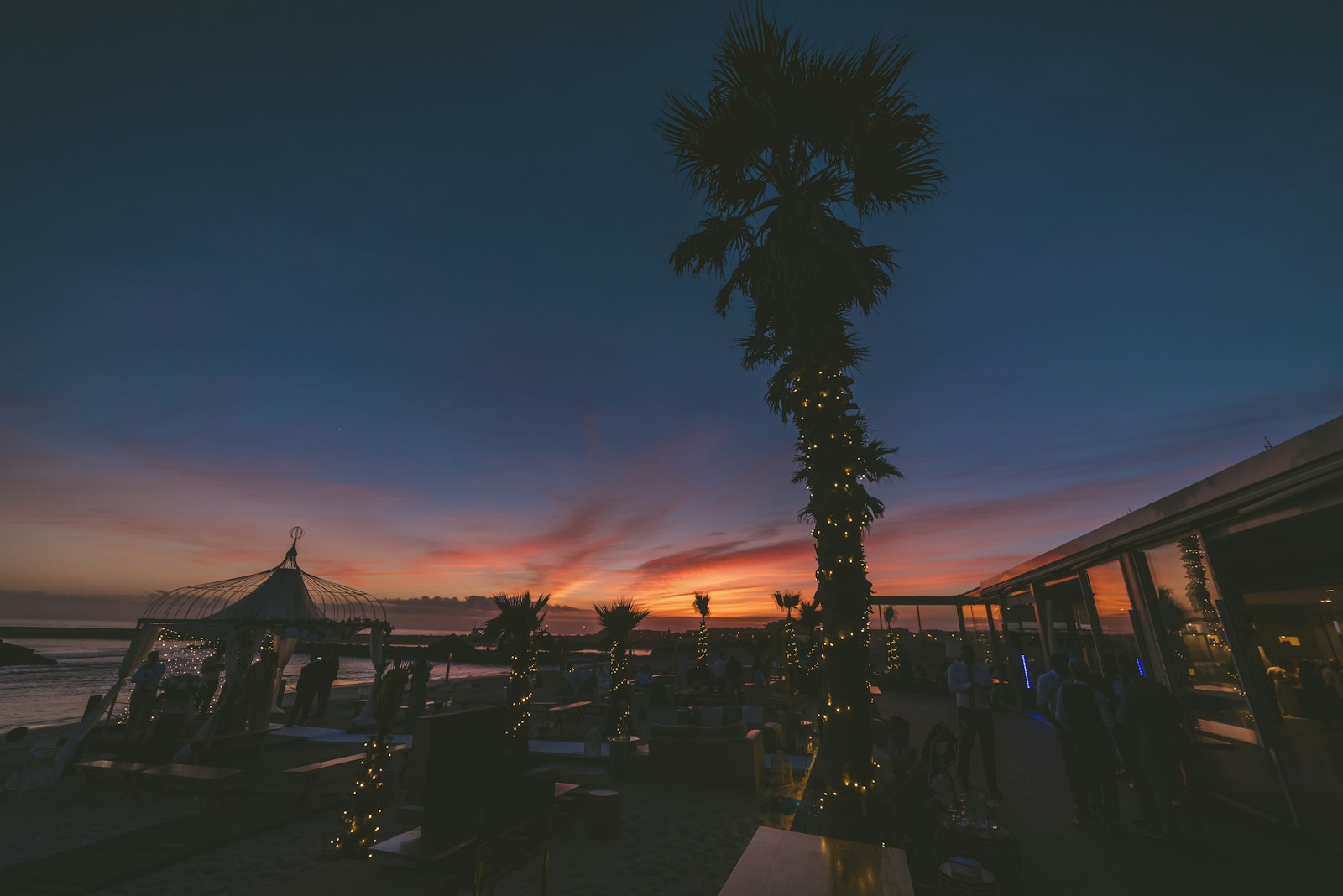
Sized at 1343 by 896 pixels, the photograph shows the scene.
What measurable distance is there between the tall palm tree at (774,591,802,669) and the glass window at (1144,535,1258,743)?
10.9 m

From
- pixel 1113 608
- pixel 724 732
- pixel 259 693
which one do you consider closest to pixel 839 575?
pixel 724 732

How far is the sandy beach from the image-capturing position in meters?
5.58

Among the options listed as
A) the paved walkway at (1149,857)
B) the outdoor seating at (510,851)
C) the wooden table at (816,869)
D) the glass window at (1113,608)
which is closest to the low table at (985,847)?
the paved walkway at (1149,857)

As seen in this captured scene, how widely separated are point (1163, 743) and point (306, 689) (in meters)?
20.9

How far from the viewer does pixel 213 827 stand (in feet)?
23.8

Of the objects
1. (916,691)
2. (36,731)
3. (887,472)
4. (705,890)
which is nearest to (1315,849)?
(705,890)

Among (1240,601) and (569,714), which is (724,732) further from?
(1240,601)

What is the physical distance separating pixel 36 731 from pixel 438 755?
2131 centimetres

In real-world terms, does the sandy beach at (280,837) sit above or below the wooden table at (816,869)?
below

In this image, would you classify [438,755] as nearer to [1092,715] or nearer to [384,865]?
[384,865]

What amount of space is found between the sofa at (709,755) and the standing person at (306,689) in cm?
1282

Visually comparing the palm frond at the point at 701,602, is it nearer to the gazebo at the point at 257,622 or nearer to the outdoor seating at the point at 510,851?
the gazebo at the point at 257,622

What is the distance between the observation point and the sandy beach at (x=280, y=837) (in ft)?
18.3

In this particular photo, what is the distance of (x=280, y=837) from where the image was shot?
6.95 m
